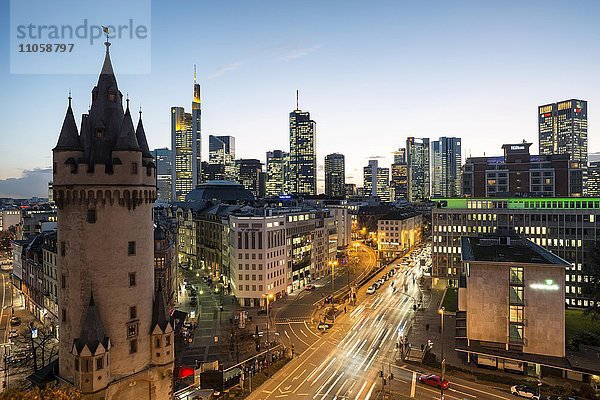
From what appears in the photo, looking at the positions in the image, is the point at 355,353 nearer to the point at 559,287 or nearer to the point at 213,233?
the point at 559,287

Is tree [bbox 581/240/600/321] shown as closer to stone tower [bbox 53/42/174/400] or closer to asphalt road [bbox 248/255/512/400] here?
asphalt road [bbox 248/255/512/400]

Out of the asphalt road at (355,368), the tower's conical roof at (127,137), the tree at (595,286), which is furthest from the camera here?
the tree at (595,286)

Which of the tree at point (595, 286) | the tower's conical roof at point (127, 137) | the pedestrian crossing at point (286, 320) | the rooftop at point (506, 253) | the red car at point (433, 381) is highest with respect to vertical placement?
the tower's conical roof at point (127, 137)

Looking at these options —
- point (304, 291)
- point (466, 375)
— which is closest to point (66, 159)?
point (466, 375)

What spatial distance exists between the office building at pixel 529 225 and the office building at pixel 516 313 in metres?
41.6

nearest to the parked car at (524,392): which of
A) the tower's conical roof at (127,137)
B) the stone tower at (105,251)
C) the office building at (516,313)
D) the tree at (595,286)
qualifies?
the office building at (516,313)

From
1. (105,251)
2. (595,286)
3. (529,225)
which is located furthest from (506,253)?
(105,251)

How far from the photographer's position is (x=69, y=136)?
138ft

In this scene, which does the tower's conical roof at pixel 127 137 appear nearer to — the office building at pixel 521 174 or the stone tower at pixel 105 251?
the stone tower at pixel 105 251

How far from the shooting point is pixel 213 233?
150 m

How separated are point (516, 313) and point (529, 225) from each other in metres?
60.4

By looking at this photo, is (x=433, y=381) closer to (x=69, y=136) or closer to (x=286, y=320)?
(x=286, y=320)

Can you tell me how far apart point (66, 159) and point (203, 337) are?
50.8 metres

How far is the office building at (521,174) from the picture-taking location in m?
168
